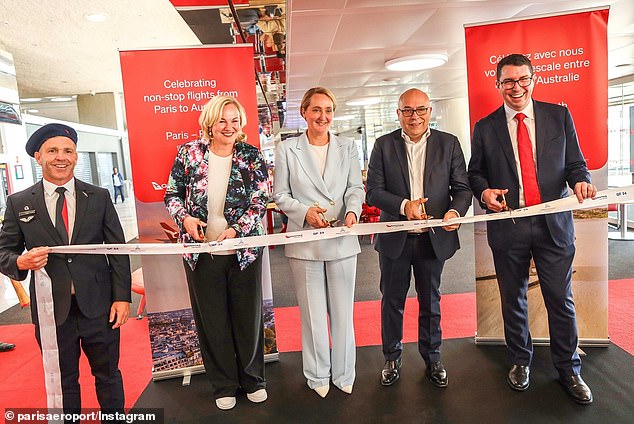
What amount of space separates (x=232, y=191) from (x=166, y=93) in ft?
3.47

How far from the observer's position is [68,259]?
2.34 meters

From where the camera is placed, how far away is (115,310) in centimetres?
245

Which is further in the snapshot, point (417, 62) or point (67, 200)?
point (417, 62)

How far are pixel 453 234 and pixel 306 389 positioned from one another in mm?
1449

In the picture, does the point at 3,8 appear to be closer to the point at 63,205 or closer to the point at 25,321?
the point at 25,321

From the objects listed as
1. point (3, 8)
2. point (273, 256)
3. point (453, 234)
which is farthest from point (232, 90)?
point (273, 256)

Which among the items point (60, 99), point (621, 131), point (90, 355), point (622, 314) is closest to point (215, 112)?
point (90, 355)

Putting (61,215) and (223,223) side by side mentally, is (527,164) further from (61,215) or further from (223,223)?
(61,215)

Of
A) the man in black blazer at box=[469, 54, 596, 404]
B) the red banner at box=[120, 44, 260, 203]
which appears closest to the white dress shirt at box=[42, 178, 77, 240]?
the red banner at box=[120, 44, 260, 203]

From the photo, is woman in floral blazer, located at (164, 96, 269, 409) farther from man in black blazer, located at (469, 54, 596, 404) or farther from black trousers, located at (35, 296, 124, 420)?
man in black blazer, located at (469, 54, 596, 404)

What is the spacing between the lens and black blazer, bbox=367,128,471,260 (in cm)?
290

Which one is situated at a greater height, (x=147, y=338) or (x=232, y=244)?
(x=232, y=244)

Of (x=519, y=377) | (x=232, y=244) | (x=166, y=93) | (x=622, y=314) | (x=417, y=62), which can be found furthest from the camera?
(x=417, y=62)

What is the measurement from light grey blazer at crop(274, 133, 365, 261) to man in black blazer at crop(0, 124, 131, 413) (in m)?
1.02
